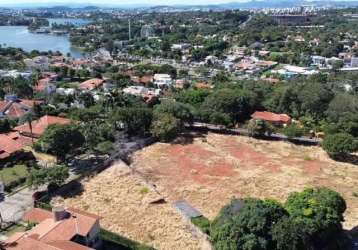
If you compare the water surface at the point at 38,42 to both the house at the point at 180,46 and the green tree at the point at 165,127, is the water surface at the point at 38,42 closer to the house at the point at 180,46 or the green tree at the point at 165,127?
the house at the point at 180,46

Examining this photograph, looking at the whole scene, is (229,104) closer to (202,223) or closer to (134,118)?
(134,118)

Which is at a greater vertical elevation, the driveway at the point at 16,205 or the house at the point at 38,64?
the driveway at the point at 16,205

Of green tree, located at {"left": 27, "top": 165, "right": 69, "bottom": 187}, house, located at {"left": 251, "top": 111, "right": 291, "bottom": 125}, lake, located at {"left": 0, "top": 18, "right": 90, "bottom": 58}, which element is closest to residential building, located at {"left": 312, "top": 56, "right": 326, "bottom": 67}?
house, located at {"left": 251, "top": 111, "right": 291, "bottom": 125}

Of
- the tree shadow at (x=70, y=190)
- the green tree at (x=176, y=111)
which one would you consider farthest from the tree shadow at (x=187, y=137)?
the tree shadow at (x=70, y=190)

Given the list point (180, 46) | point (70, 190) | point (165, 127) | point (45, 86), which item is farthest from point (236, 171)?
point (180, 46)

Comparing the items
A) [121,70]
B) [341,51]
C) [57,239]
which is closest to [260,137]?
[57,239]

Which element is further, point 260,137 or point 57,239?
point 260,137

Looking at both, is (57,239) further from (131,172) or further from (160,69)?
(160,69)
